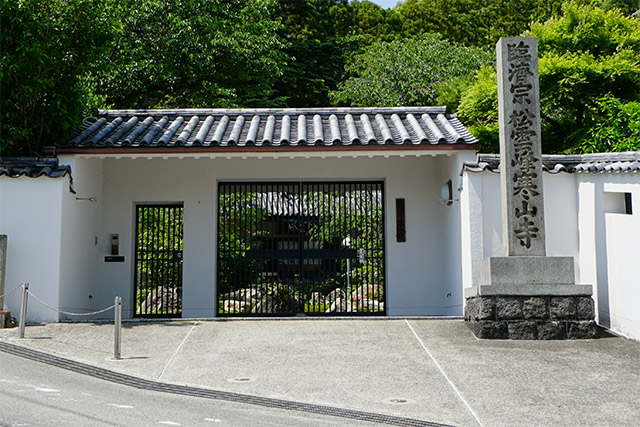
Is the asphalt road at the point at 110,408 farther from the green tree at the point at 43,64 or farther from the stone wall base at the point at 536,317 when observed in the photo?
the green tree at the point at 43,64

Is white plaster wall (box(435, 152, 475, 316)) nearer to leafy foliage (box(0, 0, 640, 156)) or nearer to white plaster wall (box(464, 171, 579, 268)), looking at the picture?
white plaster wall (box(464, 171, 579, 268))

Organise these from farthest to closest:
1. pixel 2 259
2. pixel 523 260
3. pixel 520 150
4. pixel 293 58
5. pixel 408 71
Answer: pixel 293 58 → pixel 408 71 → pixel 2 259 → pixel 520 150 → pixel 523 260

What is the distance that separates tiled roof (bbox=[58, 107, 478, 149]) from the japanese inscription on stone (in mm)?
1557

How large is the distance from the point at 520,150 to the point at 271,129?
4.74m

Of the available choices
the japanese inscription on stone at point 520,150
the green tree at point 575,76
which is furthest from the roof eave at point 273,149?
the green tree at point 575,76

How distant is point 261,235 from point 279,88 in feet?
58.9

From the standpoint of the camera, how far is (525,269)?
8.31 m

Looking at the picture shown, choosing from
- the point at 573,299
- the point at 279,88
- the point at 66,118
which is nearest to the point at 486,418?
the point at 573,299

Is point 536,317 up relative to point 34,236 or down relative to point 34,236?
down

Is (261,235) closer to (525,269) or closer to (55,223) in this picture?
(55,223)

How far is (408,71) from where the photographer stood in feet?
84.4

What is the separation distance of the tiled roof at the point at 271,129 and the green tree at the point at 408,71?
13.0 metres

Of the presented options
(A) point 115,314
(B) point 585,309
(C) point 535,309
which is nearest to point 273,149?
(A) point 115,314

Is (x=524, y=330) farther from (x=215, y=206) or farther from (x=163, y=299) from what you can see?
(x=163, y=299)
